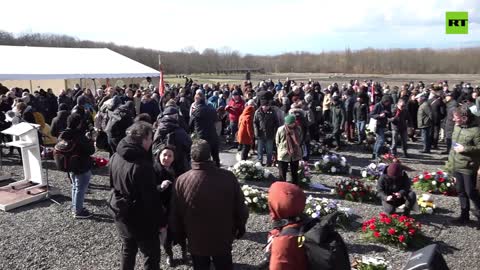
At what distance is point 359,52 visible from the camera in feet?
259

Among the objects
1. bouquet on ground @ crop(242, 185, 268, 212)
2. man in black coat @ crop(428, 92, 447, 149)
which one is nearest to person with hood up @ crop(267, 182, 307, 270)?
bouquet on ground @ crop(242, 185, 268, 212)

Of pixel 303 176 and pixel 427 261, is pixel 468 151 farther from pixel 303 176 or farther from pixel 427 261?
pixel 303 176

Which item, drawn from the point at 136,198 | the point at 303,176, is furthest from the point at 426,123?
the point at 136,198

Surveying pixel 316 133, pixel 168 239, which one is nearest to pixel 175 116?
pixel 168 239

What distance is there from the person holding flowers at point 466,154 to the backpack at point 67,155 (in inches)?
236

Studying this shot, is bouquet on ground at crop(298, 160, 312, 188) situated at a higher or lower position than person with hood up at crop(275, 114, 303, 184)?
lower

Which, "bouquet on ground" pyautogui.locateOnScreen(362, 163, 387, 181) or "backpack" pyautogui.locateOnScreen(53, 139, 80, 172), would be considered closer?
"backpack" pyautogui.locateOnScreen(53, 139, 80, 172)

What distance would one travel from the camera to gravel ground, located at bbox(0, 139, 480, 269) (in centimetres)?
549

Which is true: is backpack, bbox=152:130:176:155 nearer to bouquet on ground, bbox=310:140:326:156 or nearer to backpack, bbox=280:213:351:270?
backpack, bbox=280:213:351:270

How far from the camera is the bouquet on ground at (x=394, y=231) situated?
5777 mm

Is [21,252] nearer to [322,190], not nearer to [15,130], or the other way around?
[15,130]

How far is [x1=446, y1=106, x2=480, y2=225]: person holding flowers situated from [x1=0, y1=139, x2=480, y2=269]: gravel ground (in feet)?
2.05

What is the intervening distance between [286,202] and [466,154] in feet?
14.3

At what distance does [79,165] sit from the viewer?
6.80m
